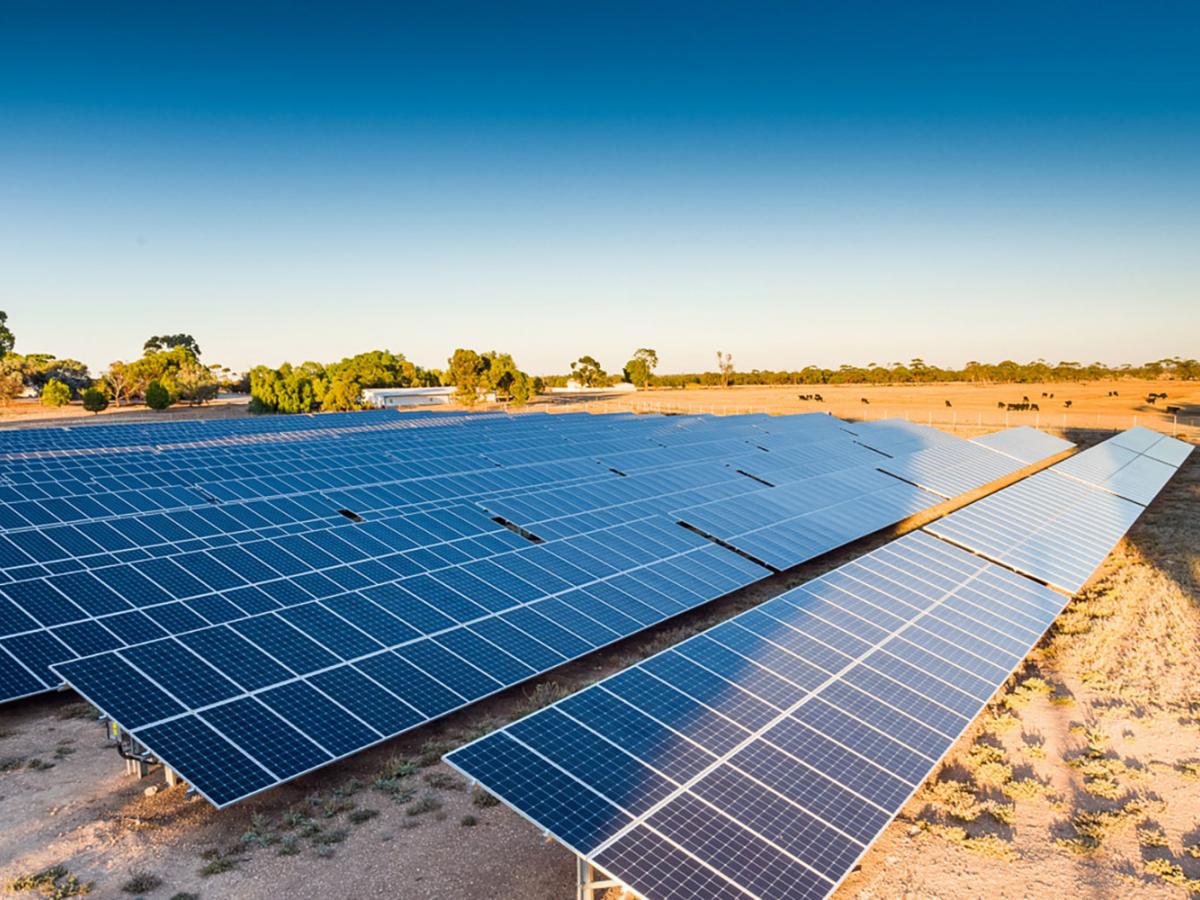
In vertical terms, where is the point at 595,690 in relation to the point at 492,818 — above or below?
above

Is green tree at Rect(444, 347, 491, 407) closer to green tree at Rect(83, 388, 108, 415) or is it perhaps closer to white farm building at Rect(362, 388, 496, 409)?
white farm building at Rect(362, 388, 496, 409)

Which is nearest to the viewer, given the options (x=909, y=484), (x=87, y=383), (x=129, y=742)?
(x=129, y=742)

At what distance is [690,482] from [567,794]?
2055 centimetres

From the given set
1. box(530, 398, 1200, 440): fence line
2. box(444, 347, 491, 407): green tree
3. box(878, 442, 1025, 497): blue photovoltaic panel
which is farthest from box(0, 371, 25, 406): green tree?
box(878, 442, 1025, 497): blue photovoltaic panel

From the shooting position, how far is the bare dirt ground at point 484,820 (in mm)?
9414

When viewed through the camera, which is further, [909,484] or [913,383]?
[913,383]

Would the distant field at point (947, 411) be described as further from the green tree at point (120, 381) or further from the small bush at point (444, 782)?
the small bush at point (444, 782)

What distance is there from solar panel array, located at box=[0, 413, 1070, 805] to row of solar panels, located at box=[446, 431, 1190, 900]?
3.49 metres

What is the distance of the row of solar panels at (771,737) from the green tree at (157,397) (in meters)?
100

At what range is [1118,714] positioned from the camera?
14.2m

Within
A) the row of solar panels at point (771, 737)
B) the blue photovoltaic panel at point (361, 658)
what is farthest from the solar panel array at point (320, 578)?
the row of solar panels at point (771, 737)

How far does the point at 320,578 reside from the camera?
15758 mm

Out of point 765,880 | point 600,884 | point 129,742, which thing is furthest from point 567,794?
point 129,742

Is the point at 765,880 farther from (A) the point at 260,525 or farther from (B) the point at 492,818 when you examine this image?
(A) the point at 260,525
